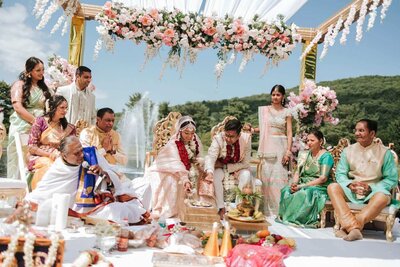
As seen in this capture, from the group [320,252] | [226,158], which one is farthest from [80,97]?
[320,252]

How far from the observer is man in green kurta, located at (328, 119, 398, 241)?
17.0 feet

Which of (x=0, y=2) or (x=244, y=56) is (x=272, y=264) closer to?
(x=244, y=56)

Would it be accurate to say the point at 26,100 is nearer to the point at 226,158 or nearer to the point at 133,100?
the point at 226,158

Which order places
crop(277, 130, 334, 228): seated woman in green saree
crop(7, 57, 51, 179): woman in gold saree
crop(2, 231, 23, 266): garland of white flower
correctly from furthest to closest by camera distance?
crop(277, 130, 334, 228): seated woman in green saree, crop(7, 57, 51, 179): woman in gold saree, crop(2, 231, 23, 266): garland of white flower

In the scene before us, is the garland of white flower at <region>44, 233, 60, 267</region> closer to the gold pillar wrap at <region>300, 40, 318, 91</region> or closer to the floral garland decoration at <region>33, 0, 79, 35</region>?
the floral garland decoration at <region>33, 0, 79, 35</region>

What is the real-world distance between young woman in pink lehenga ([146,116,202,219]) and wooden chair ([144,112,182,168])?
19.6 inches

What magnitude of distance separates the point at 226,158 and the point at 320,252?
1.98 m

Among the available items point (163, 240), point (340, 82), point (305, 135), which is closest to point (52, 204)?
point (163, 240)

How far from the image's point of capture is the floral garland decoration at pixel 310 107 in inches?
265

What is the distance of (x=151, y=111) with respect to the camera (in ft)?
56.5

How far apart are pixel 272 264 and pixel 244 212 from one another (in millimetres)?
1682

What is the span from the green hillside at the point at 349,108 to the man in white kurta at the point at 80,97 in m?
11.1

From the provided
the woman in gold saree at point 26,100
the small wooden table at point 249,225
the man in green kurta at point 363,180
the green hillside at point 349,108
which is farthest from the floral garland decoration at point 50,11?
the green hillside at point 349,108

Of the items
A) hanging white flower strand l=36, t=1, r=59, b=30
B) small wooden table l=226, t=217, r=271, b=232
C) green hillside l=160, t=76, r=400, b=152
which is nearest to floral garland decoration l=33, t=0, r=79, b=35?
hanging white flower strand l=36, t=1, r=59, b=30
